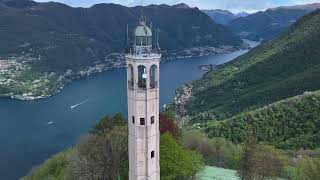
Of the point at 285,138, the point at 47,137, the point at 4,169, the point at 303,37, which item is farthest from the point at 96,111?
the point at 285,138

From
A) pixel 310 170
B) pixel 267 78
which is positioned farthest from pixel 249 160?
pixel 267 78

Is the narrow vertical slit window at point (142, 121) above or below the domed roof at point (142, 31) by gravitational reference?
below

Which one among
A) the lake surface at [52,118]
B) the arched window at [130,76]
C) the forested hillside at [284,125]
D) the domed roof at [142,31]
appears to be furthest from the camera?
the lake surface at [52,118]

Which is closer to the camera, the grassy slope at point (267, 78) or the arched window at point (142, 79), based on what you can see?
the arched window at point (142, 79)

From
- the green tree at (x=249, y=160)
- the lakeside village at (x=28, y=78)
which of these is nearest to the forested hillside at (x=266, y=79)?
the green tree at (x=249, y=160)

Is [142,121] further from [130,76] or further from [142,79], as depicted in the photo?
[130,76]

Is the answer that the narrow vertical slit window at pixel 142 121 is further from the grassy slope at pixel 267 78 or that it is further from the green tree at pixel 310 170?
the grassy slope at pixel 267 78

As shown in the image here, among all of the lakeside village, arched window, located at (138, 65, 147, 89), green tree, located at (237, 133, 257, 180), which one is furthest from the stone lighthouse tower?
the lakeside village
